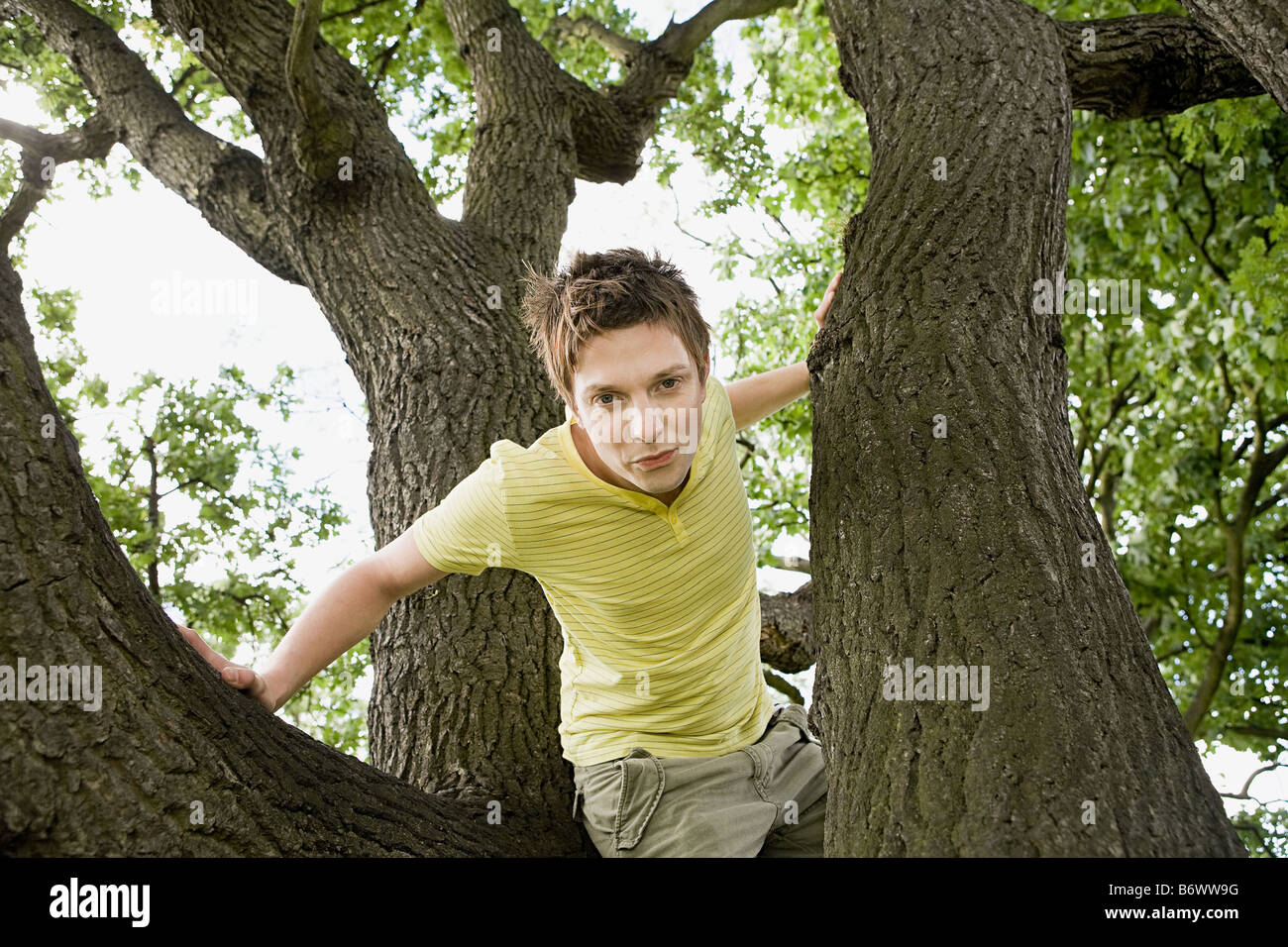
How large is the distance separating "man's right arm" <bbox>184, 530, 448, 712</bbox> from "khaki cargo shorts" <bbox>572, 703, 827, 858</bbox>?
73cm

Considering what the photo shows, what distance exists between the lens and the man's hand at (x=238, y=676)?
7.79 ft

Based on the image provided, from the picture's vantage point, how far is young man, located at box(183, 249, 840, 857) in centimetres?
254

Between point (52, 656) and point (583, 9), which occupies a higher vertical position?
point (583, 9)

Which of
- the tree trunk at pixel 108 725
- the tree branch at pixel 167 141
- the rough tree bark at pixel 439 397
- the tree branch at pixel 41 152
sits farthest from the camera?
the tree branch at pixel 41 152

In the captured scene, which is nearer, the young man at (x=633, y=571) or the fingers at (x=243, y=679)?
the fingers at (x=243, y=679)

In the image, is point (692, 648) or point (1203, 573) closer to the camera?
point (692, 648)

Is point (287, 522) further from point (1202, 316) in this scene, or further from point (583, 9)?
Answer: point (1202, 316)

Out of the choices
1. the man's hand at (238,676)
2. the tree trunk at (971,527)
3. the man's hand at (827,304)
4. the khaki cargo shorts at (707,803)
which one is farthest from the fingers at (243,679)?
the man's hand at (827,304)

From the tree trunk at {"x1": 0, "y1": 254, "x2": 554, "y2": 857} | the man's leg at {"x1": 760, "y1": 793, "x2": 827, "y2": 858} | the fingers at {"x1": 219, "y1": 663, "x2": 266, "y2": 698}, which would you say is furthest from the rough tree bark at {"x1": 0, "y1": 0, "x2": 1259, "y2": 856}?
the man's leg at {"x1": 760, "y1": 793, "x2": 827, "y2": 858}

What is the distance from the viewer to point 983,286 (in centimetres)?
279

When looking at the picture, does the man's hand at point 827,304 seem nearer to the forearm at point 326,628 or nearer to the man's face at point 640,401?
the man's face at point 640,401

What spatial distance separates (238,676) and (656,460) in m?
1.10
